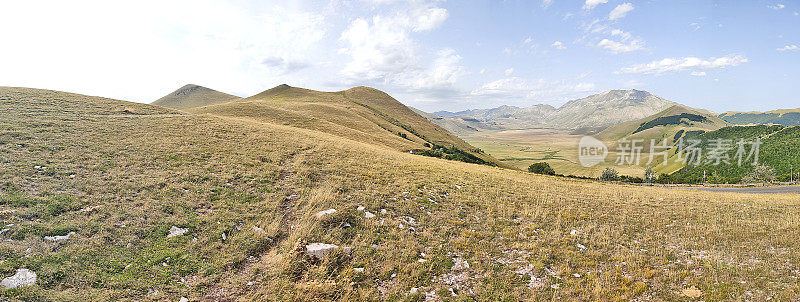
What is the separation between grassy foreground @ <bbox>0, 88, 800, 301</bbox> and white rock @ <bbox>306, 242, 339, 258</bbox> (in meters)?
0.29


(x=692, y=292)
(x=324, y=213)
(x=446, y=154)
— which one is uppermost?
(x=446, y=154)

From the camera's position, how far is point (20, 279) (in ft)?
22.1

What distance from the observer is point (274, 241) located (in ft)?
34.2

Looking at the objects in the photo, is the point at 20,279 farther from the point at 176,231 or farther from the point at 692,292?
the point at 692,292

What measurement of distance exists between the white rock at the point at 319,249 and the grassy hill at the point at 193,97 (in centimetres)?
17076

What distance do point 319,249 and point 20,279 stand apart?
701 cm

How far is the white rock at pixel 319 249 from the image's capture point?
941 cm

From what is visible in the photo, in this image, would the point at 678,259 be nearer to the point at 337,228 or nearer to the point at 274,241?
the point at 337,228

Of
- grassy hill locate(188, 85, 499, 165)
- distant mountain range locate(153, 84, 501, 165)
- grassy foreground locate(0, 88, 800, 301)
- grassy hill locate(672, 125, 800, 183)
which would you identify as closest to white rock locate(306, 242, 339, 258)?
grassy foreground locate(0, 88, 800, 301)

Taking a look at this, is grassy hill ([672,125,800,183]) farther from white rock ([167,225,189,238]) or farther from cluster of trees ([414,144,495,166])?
white rock ([167,225,189,238])

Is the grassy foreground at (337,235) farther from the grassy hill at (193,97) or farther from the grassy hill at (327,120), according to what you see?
the grassy hill at (193,97)

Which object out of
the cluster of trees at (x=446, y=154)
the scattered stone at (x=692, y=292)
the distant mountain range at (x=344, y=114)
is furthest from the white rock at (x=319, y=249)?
the cluster of trees at (x=446, y=154)

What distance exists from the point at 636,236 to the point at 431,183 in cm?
1062

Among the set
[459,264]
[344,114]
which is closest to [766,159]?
[344,114]
